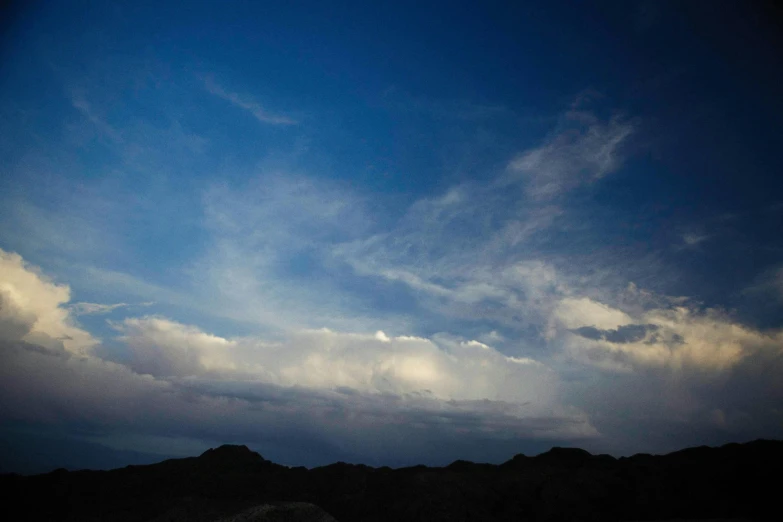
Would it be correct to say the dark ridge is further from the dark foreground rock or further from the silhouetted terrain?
the dark foreground rock

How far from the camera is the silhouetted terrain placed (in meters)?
58.7

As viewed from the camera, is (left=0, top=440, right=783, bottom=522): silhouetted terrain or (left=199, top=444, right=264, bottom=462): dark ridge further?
(left=199, top=444, right=264, bottom=462): dark ridge

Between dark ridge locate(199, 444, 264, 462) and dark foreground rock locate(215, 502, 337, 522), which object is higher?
dark ridge locate(199, 444, 264, 462)

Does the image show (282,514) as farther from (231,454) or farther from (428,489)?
(231,454)

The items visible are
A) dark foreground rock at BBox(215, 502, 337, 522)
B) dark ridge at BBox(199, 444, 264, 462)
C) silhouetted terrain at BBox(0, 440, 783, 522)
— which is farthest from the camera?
dark ridge at BBox(199, 444, 264, 462)

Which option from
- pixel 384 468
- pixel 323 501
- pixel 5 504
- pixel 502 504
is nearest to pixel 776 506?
pixel 502 504

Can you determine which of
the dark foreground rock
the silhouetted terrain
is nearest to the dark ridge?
the silhouetted terrain

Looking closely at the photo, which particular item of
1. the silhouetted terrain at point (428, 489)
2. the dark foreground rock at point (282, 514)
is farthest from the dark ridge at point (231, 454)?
the dark foreground rock at point (282, 514)

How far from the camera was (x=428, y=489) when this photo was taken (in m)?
70.4

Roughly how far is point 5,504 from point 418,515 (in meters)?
76.9

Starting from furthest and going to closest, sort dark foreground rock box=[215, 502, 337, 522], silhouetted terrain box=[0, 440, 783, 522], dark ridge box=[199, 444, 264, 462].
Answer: dark ridge box=[199, 444, 264, 462] → silhouetted terrain box=[0, 440, 783, 522] → dark foreground rock box=[215, 502, 337, 522]

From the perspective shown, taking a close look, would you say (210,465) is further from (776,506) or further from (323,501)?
(776,506)

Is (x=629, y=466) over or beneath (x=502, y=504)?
over

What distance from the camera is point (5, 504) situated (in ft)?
252
